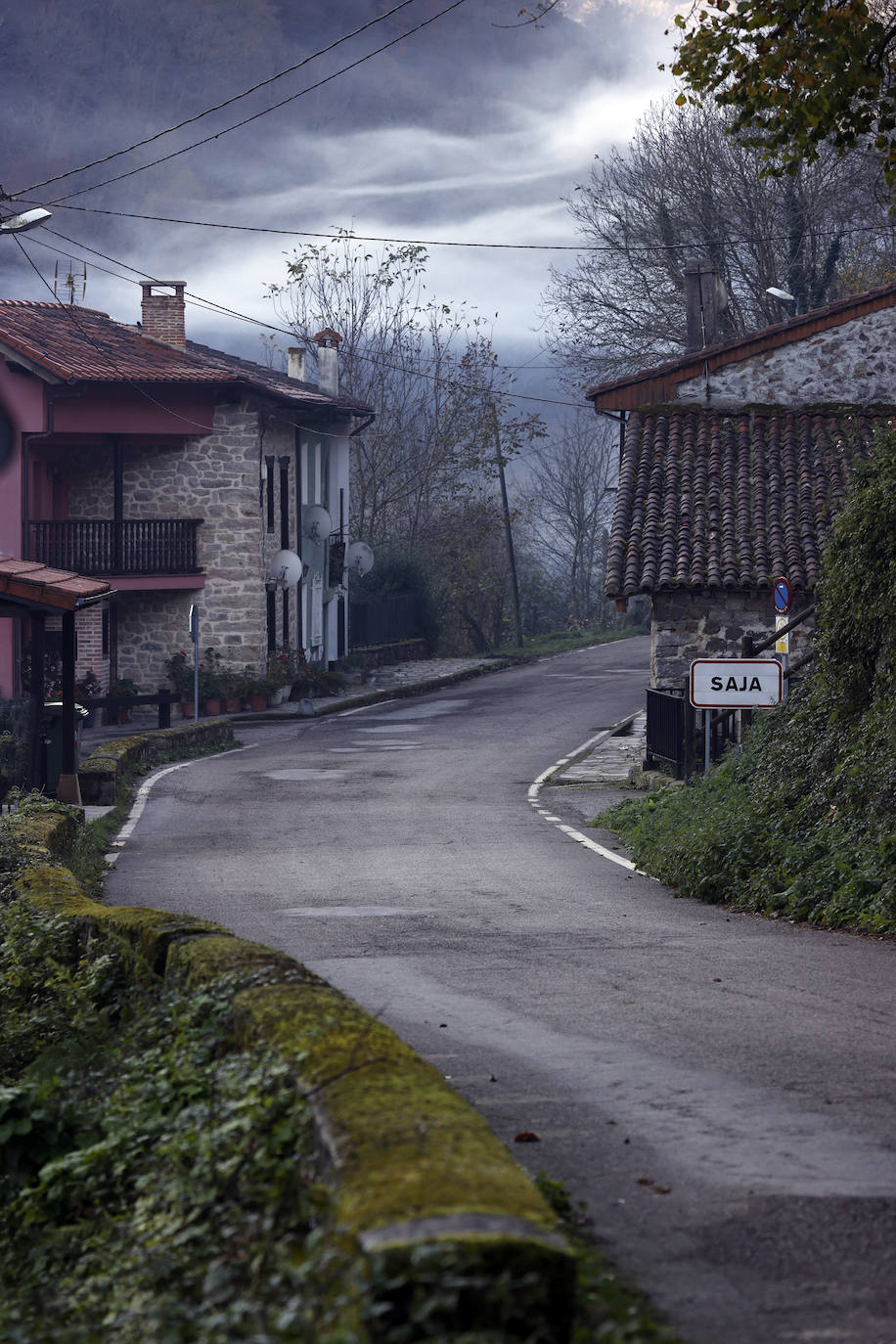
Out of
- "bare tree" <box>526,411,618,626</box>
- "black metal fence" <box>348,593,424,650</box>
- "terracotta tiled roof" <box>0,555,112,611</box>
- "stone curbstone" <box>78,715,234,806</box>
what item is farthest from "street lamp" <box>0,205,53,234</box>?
"bare tree" <box>526,411,618,626</box>

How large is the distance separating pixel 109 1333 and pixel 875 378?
24.9 m

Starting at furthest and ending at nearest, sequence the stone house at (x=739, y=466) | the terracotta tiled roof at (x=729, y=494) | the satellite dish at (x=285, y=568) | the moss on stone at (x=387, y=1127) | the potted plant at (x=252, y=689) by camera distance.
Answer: the satellite dish at (x=285, y=568)
the potted plant at (x=252, y=689)
the stone house at (x=739, y=466)
the terracotta tiled roof at (x=729, y=494)
the moss on stone at (x=387, y=1127)

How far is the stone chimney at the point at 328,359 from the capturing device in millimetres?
48281

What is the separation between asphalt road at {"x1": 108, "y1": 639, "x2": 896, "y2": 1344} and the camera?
3824 millimetres

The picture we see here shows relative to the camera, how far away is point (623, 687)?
36562 millimetres

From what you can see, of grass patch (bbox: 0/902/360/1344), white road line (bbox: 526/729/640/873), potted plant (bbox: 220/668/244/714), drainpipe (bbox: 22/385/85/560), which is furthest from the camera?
potted plant (bbox: 220/668/244/714)

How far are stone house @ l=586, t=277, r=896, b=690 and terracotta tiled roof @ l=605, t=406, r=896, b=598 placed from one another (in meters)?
0.03

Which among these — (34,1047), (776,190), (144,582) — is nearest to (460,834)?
(34,1047)

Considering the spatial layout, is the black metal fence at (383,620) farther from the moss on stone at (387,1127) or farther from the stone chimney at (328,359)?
the moss on stone at (387,1127)

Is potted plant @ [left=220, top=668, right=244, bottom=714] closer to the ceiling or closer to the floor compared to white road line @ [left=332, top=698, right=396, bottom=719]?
closer to the ceiling

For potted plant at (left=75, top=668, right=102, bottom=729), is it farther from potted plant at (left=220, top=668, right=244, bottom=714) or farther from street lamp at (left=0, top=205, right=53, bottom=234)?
street lamp at (left=0, top=205, right=53, bottom=234)

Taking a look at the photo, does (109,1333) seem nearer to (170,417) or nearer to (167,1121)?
(167,1121)

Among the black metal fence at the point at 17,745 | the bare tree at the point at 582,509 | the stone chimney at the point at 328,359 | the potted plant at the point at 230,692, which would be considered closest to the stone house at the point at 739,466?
the black metal fence at the point at 17,745

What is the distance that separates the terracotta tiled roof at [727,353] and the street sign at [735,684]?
11.6m
